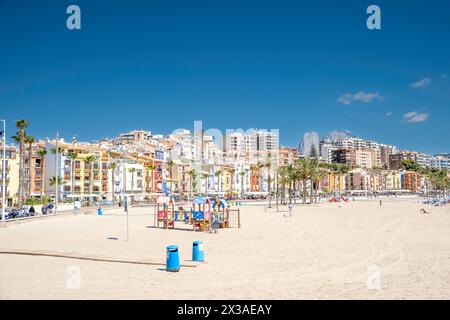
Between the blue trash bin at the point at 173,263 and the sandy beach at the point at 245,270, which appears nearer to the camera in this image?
the sandy beach at the point at 245,270

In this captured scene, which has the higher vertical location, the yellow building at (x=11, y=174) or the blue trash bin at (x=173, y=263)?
the yellow building at (x=11, y=174)

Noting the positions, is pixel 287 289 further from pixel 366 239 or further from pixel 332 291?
pixel 366 239

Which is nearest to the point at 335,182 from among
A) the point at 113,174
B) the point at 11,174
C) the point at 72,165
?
the point at 113,174

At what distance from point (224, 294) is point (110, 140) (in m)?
151

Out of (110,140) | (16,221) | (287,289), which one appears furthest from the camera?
(110,140)

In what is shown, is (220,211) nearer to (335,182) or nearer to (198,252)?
(198,252)

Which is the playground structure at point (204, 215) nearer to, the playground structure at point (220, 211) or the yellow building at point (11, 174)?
the playground structure at point (220, 211)

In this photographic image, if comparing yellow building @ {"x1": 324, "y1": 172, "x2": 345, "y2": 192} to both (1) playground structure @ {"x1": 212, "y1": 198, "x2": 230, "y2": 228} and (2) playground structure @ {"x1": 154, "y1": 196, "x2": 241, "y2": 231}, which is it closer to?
(1) playground structure @ {"x1": 212, "y1": 198, "x2": 230, "y2": 228}

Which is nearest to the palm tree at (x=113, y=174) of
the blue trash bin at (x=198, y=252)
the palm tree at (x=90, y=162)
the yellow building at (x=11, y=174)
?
the palm tree at (x=90, y=162)

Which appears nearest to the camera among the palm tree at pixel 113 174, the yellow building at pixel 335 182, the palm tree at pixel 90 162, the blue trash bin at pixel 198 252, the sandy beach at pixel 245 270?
the sandy beach at pixel 245 270

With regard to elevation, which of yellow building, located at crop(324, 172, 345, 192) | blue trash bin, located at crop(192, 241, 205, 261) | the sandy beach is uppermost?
yellow building, located at crop(324, 172, 345, 192)

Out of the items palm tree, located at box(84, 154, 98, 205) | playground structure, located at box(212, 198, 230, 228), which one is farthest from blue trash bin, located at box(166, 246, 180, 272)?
palm tree, located at box(84, 154, 98, 205)
